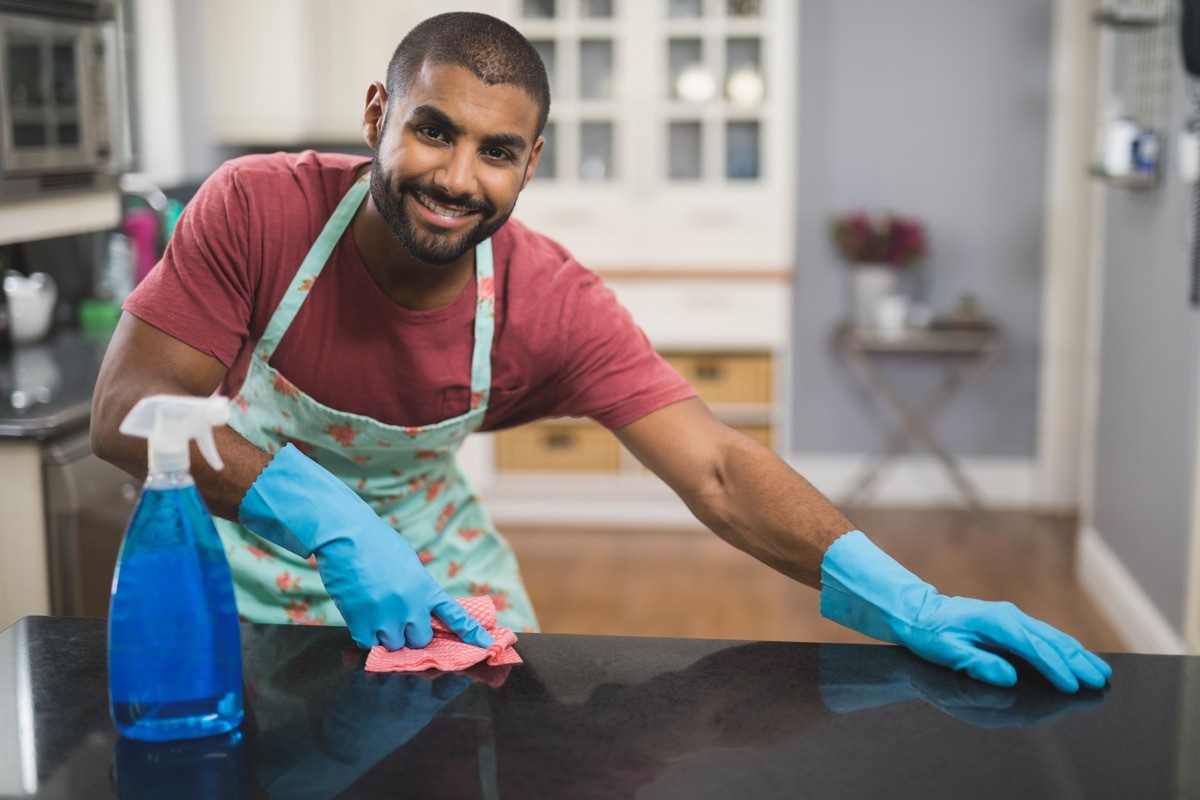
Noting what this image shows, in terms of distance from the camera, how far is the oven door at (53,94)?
2.52 meters

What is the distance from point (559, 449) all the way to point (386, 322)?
125 inches

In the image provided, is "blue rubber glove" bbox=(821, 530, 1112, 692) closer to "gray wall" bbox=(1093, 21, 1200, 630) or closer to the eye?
the eye

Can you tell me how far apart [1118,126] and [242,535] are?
2825 mm

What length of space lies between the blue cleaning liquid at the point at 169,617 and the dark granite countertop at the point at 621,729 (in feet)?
0.11

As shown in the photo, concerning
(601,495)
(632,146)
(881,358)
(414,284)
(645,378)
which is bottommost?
(601,495)

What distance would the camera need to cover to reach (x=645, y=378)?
1.62m

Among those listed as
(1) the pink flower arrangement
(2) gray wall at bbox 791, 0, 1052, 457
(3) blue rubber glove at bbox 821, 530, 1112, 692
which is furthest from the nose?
(2) gray wall at bbox 791, 0, 1052, 457

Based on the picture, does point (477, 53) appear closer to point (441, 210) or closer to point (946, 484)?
point (441, 210)

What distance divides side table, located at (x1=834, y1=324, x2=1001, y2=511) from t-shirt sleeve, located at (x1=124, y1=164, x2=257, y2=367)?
136 inches

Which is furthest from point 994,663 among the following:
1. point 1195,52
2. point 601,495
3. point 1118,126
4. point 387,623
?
point 601,495

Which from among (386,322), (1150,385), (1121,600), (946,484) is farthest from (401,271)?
(946,484)

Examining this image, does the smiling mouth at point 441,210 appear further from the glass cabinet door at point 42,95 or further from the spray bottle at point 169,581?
the glass cabinet door at point 42,95

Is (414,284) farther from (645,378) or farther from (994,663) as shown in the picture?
(994,663)

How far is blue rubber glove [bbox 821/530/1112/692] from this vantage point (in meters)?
1.14
